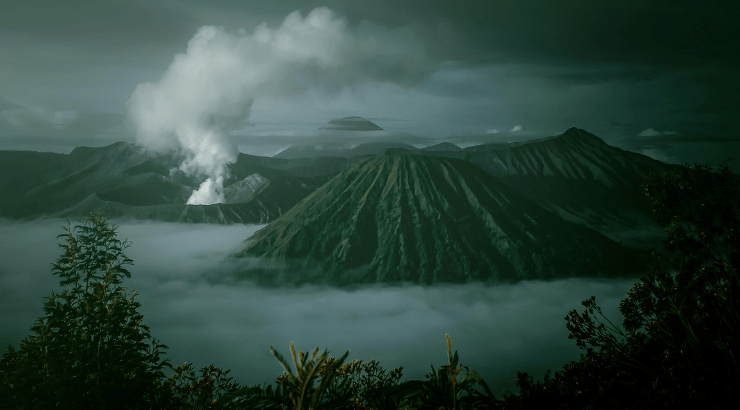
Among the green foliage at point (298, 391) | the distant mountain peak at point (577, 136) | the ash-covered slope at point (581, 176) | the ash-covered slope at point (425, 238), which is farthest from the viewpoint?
the distant mountain peak at point (577, 136)

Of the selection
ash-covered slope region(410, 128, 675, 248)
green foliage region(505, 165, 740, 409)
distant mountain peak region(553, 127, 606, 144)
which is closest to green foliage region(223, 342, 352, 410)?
green foliage region(505, 165, 740, 409)

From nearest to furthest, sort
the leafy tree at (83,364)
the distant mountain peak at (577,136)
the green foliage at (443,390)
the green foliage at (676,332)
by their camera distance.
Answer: the green foliage at (443,390)
the green foliage at (676,332)
the leafy tree at (83,364)
the distant mountain peak at (577,136)

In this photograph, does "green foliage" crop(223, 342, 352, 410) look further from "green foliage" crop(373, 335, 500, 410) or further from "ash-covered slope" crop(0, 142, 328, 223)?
"ash-covered slope" crop(0, 142, 328, 223)

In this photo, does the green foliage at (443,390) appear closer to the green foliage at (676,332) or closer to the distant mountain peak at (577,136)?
the green foliage at (676,332)

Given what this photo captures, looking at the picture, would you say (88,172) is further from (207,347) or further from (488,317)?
(488,317)

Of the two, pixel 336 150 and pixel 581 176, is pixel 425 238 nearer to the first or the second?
pixel 581 176

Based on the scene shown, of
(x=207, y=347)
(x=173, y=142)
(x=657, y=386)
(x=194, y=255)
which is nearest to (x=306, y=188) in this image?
(x=173, y=142)

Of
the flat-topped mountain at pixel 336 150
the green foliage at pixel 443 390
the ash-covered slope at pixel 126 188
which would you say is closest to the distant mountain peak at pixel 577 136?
the flat-topped mountain at pixel 336 150

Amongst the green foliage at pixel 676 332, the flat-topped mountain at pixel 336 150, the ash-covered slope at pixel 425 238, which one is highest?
the flat-topped mountain at pixel 336 150
